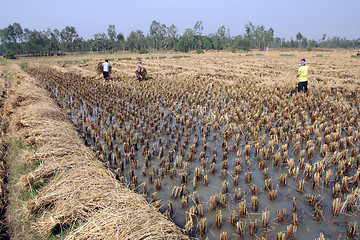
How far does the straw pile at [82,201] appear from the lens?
277 centimetres

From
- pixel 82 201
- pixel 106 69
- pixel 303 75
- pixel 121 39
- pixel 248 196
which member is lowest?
pixel 248 196

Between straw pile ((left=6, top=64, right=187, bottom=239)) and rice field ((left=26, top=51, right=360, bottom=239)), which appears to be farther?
rice field ((left=26, top=51, right=360, bottom=239))

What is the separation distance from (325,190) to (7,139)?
6.49 metres

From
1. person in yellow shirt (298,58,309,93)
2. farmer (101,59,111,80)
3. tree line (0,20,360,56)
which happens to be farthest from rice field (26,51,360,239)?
tree line (0,20,360,56)

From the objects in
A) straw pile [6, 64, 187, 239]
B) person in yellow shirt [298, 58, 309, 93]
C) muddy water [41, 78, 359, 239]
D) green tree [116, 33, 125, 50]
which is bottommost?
muddy water [41, 78, 359, 239]

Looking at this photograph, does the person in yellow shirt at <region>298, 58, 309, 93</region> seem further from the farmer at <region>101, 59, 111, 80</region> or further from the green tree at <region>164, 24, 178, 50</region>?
the green tree at <region>164, 24, 178, 50</region>

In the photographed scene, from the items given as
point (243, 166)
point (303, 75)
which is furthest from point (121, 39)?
point (243, 166)

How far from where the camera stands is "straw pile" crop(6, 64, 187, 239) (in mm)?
2768

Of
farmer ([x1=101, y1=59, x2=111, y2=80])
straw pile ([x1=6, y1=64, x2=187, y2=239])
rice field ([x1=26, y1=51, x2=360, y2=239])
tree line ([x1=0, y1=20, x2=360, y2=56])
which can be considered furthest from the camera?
tree line ([x1=0, y1=20, x2=360, y2=56])

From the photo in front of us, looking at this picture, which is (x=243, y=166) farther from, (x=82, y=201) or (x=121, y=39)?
(x=121, y=39)

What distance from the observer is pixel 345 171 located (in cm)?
428

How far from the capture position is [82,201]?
3.34 metres

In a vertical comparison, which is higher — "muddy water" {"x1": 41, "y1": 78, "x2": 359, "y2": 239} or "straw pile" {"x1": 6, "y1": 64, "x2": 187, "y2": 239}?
"straw pile" {"x1": 6, "y1": 64, "x2": 187, "y2": 239}

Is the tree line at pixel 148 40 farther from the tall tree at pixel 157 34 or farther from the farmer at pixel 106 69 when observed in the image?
the farmer at pixel 106 69
